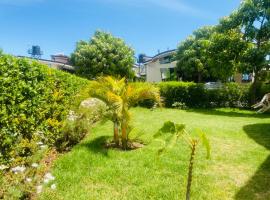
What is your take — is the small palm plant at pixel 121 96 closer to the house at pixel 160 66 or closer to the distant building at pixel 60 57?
the house at pixel 160 66

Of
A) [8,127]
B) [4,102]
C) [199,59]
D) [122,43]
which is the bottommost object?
[8,127]

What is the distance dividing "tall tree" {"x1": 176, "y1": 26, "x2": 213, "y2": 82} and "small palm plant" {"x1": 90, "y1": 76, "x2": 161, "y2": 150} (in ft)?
92.2

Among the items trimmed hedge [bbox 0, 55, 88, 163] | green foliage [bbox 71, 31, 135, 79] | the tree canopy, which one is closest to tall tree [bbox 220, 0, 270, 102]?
the tree canopy

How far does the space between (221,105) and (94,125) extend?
12921 mm

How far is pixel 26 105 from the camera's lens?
20.7 feet

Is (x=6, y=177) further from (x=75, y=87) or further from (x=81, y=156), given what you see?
(x=75, y=87)

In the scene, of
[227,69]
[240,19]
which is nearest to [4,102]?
[227,69]

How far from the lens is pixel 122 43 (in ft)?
133

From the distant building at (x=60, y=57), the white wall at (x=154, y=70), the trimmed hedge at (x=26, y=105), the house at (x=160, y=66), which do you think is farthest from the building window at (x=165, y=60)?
the trimmed hedge at (x=26, y=105)

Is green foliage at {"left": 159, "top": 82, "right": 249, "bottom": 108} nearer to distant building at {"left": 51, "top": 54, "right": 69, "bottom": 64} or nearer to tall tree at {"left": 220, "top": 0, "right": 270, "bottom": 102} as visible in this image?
tall tree at {"left": 220, "top": 0, "right": 270, "bottom": 102}

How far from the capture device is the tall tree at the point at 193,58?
36.9 meters

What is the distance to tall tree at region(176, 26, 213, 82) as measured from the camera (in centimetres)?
3691

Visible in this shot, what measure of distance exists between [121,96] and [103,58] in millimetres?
29529

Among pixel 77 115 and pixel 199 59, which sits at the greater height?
pixel 199 59
